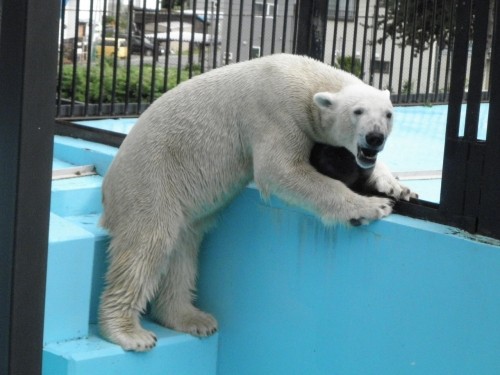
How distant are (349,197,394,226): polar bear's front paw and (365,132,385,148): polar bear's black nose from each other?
25 centimetres

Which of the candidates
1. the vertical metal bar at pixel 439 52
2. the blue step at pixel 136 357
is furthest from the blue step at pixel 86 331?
the vertical metal bar at pixel 439 52

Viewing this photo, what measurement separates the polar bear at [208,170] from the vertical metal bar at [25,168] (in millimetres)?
1552

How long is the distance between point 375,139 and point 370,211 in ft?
0.94

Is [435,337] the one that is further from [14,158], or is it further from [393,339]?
[14,158]

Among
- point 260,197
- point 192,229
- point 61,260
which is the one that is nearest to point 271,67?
point 260,197

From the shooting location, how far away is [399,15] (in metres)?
7.43

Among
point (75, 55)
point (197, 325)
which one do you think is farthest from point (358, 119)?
point (75, 55)

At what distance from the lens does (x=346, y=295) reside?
369cm

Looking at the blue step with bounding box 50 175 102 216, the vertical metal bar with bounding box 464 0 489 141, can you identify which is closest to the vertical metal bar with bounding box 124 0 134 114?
the blue step with bounding box 50 175 102 216

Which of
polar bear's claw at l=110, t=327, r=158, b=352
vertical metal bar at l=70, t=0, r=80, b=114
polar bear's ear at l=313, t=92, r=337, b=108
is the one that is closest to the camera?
polar bear's ear at l=313, t=92, r=337, b=108

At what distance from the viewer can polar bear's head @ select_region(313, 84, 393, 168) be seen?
343cm

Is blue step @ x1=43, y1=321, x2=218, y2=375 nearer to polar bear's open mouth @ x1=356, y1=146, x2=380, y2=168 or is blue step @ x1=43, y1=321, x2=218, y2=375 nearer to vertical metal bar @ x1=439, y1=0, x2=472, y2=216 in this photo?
polar bear's open mouth @ x1=356, y1=146, x2=380, y2=168

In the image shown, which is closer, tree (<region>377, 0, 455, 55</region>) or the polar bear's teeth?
the polar bear's teeth

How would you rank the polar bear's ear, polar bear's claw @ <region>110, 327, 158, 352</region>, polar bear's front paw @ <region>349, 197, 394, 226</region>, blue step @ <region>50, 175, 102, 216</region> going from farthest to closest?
1. blue step @ <region>50, 175, 102, 216</region>
2. polar bear's claw @ <region>110, 327, 158, 352</region>
3. the polar bear's ear
4. polar bear's front paw @ <region>349, 197, 394, 226</region>
